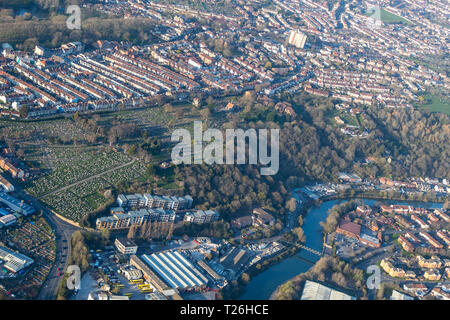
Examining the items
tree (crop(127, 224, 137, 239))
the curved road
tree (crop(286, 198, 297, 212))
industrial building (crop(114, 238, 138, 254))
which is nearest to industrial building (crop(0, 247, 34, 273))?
the curved road

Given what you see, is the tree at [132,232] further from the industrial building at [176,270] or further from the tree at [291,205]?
the tree at [291,205]

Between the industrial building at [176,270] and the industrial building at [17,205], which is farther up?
the industrial building at [17,205]

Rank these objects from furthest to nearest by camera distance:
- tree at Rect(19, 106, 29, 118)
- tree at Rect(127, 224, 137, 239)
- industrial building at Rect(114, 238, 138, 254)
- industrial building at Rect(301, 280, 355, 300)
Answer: tree at Rect(19, 106, 29, 118) < tree at Rect(127, 224, 137, 239) < industrial building at Rect(114, 238, 138, 254) < industrial building at Rect(301, 280, 355, 300)

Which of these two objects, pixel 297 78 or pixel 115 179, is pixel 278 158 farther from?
pixel 297 78

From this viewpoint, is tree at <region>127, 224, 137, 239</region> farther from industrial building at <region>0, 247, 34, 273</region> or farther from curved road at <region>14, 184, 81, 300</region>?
industrial building at <region>0, 247, 34, 273</region>

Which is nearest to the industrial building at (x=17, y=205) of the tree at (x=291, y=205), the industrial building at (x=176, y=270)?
the industrial building at (x=176, y=270)

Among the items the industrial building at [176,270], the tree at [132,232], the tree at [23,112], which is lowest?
the industrial building at [176,270]

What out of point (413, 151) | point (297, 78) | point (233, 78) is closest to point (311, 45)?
point (297, 78)

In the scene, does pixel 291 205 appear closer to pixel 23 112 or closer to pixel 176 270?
pixel 176 270
